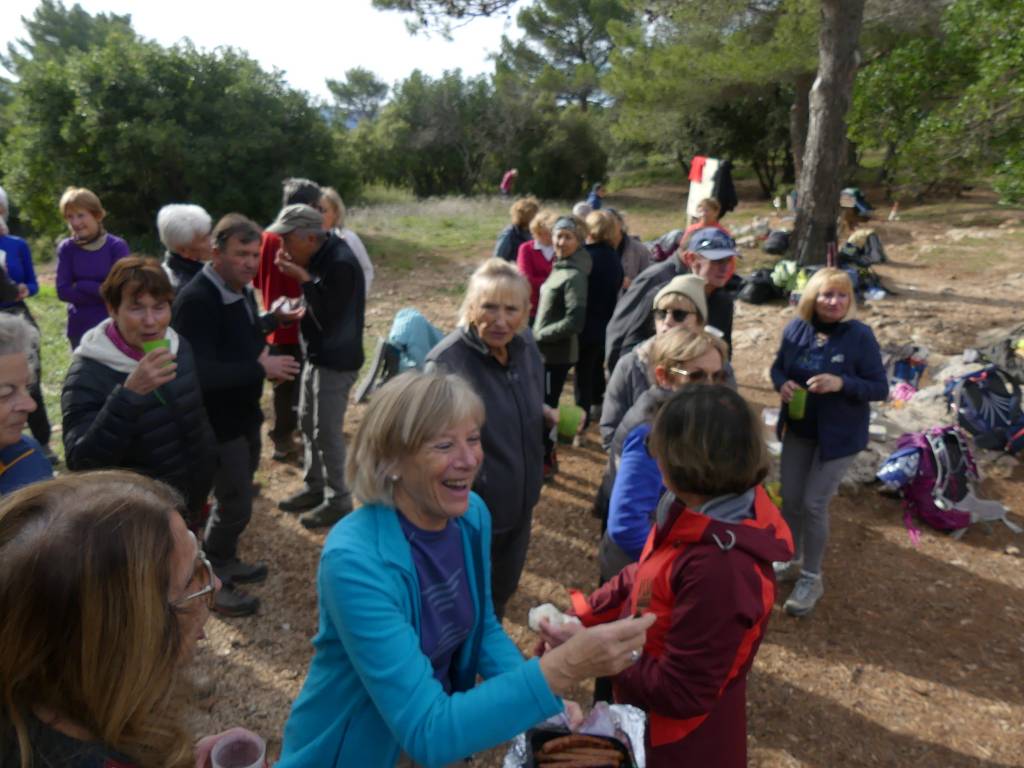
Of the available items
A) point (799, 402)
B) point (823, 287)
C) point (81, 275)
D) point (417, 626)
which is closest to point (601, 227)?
point (823, 287)

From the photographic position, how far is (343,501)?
461 centimetres

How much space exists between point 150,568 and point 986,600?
4.60m

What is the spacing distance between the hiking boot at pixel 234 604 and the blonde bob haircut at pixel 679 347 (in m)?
2.49

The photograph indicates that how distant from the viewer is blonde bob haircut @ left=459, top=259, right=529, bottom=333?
2930 millimetres

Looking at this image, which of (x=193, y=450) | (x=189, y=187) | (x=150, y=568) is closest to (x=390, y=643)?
(x=150, y=568)

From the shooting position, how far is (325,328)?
4.20 m

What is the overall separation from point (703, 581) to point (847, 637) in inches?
103

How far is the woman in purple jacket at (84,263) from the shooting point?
4965mm

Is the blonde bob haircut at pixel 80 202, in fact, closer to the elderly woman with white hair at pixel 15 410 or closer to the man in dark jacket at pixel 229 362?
the man in dark jacket at pixel 229 362

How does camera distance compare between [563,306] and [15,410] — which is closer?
[15,410]

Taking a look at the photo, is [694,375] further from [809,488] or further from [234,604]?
[234,604]

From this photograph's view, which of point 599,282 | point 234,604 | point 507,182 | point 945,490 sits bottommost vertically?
point 945,490

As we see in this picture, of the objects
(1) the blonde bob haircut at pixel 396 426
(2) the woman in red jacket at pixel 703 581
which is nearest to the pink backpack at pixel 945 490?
(2) the woman in red jacket at pixel 703 581

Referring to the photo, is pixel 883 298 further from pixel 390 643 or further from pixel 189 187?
pixel 189 187
